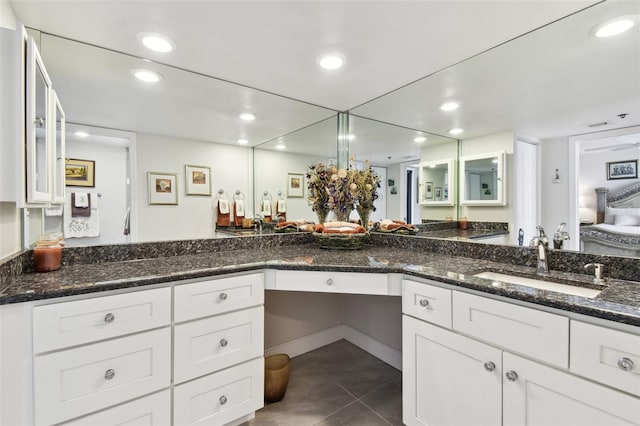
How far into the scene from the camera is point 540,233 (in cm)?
143

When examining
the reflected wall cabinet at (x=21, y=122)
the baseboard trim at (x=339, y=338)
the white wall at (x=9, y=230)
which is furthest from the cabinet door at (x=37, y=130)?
the baseboard trim at (x=339, y=338)

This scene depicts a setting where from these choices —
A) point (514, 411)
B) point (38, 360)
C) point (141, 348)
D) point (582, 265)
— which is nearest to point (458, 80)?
point (582, 265)

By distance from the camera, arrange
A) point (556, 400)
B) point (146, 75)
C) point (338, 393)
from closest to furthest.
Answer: point (556, 400)
point (146, 75)
point (338, 393)

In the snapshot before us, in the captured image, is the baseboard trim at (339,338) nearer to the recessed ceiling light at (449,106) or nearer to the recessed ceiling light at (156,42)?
the recessed ceiling light at (449,106)

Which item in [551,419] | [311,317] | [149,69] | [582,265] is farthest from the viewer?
[311,317]

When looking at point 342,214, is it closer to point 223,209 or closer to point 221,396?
point 223,209

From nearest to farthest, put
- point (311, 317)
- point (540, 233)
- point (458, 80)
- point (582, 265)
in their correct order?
point (582, 265), point (540, 233), point (458, 80), point (311, 317)

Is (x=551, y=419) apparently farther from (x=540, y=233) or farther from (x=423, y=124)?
(x=423, y=124)

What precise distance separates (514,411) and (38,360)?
170 cm

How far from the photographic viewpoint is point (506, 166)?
5.38ft

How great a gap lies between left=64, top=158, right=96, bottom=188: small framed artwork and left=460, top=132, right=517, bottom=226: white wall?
2.24 meters

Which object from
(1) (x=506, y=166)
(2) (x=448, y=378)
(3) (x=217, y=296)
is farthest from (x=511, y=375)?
(3) (x=217, y=296)

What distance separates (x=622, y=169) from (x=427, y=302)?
3.42ft

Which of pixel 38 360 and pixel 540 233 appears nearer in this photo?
pixel 38 360
